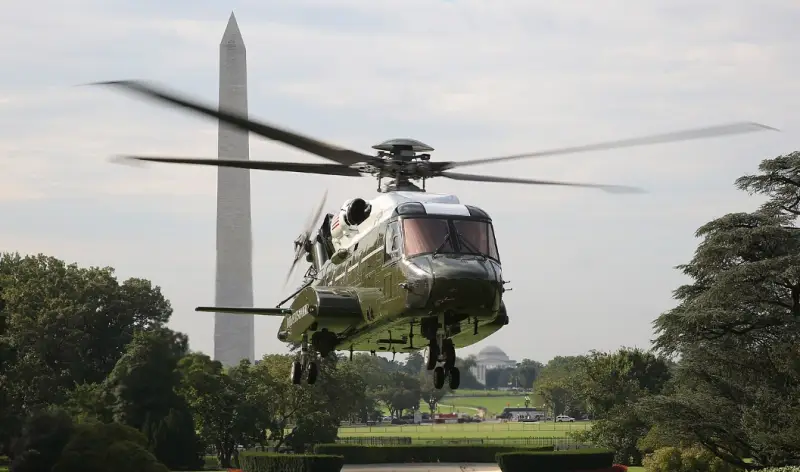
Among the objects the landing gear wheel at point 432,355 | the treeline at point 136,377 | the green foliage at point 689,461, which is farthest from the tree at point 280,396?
the landing gear wheel at point 432,355

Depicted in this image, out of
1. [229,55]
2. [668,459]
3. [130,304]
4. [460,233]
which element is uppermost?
[229,55]

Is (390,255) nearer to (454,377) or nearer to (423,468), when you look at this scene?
(454,377)

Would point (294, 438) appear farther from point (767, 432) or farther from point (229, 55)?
point (229, 55)

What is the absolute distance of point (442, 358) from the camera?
2488 cm

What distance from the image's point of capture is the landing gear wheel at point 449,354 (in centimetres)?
2456

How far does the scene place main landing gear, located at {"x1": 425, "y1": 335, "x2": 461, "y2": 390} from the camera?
2461 cm

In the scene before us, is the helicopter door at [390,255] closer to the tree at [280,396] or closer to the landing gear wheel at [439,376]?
the landing gear wheel at [439,376]

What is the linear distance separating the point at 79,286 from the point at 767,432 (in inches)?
2078

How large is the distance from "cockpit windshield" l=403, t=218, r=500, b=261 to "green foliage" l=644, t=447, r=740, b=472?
104 feet

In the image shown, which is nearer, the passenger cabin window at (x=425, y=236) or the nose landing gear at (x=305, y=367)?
the passenger cabin window at (x=425, y=236)

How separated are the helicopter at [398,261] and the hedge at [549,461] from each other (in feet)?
110

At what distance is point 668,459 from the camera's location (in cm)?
5366

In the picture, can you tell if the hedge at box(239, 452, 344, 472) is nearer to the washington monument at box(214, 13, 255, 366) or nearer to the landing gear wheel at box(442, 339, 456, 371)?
the landing gear wheel at box(442, 339, 456, 371)

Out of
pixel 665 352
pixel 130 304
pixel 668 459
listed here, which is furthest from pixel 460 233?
pixel 130 304
